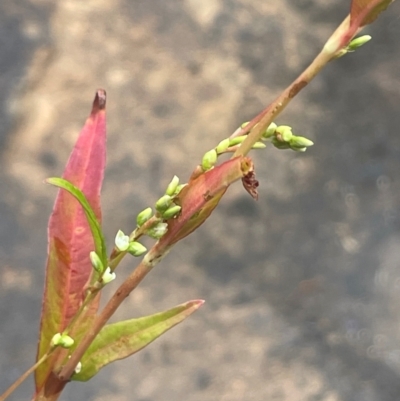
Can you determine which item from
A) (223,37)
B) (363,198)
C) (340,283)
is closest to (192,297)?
(340,283)

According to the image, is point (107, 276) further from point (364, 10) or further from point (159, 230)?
point (364, 10)

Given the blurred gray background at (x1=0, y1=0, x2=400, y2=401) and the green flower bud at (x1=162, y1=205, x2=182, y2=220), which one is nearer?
the green flower bud at (x1=162, y1=205, x2=182, y2=220)

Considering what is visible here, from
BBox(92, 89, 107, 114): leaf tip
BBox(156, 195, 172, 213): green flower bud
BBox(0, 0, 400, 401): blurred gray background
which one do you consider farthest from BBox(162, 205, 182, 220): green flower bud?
BBox(0, 0, 400, 401): blurred gray background

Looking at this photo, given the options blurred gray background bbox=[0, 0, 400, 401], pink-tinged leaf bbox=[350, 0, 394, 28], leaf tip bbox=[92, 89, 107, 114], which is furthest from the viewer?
blurred gray background bbox=[0, 0, 400, 401]

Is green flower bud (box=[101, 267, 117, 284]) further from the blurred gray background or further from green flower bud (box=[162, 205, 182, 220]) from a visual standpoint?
the blurred gray background

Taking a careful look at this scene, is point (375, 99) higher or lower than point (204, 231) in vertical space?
higher

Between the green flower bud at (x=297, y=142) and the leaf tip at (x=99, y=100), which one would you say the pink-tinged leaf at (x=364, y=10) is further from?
the leaf tip at (x=99, y=100)

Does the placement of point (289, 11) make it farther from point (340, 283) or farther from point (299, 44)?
point (340, 283)
